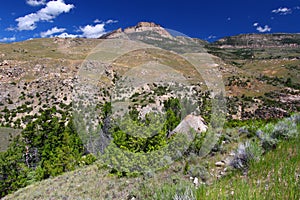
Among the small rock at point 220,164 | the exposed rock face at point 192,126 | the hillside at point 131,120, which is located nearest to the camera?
the small rock at point 220,164

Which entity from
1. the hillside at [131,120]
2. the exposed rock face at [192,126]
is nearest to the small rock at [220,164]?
the hillside at [131,120]

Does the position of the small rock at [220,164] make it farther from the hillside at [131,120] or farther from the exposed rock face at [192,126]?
the exposed rock face at [192,126]

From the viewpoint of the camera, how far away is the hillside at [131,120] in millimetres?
8977

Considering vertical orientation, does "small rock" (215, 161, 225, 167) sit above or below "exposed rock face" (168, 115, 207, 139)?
above

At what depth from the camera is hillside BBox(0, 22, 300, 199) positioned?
898cm

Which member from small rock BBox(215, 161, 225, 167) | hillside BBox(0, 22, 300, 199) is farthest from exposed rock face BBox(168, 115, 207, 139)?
small rock BBox(215, 161, 225, 167)

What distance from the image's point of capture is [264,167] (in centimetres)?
452

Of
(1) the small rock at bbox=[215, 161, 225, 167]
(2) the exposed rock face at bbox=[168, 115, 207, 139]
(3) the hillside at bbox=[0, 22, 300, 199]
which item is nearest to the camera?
(1) the small rock at bbox=[215, 161, 225, 167]

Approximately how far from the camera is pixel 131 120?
15.1 metres

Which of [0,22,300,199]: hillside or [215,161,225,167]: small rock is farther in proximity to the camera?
[0,22,300,199]: hillside

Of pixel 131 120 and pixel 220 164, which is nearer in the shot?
pixel 220 164

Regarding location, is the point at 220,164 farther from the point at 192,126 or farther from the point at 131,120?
the point at 192,126

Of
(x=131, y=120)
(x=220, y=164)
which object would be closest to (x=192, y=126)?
(x=131, y=120)

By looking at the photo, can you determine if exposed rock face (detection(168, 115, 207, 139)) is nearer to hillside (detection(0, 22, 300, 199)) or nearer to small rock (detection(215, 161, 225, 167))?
hillside (detection(0, 22, 300, 199))
